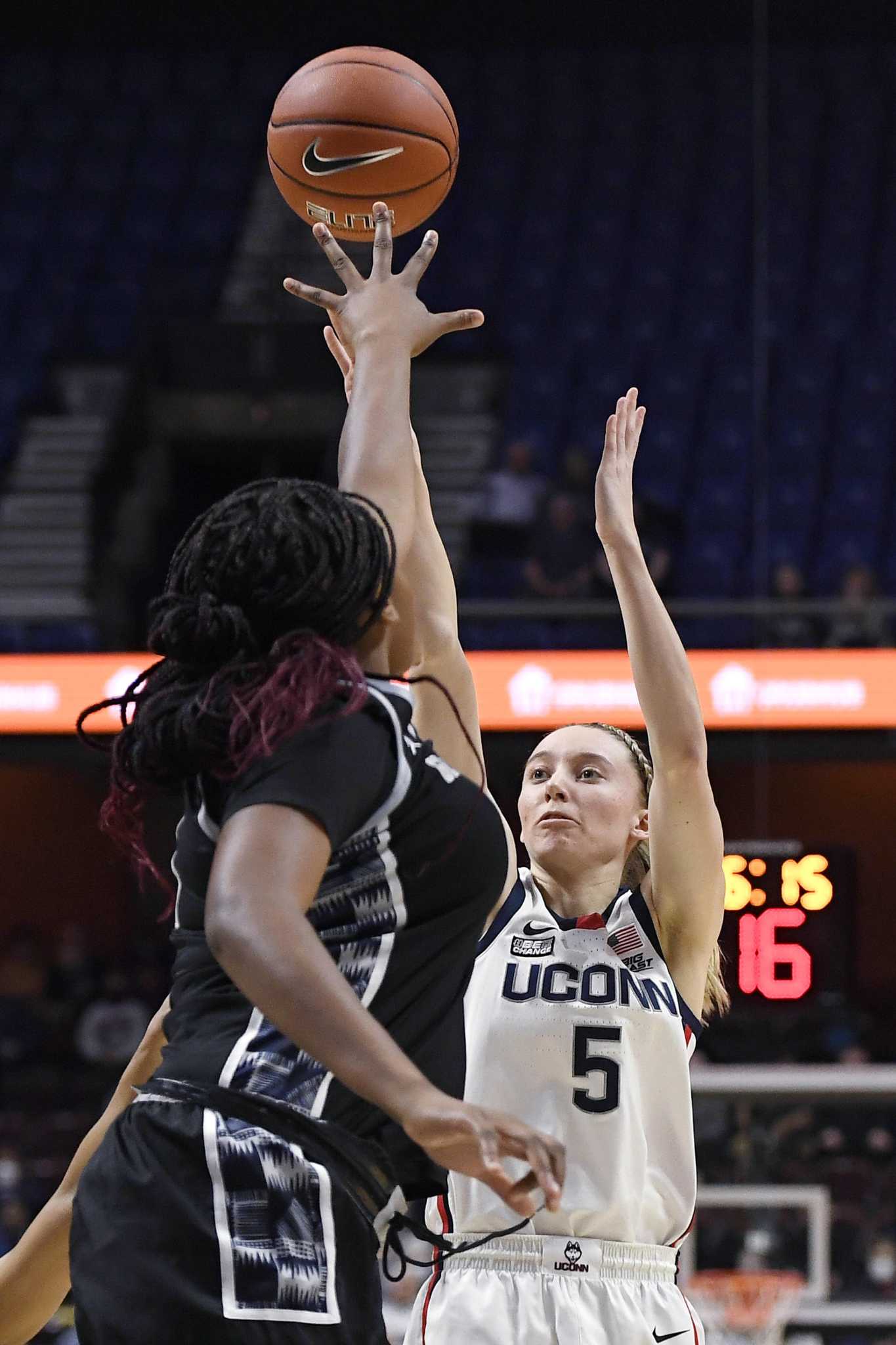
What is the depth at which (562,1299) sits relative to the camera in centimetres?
260

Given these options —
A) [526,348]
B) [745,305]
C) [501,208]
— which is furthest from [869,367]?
[501,208]

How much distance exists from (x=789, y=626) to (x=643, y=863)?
20.1ft

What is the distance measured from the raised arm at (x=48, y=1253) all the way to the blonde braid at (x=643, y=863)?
1.11 meters

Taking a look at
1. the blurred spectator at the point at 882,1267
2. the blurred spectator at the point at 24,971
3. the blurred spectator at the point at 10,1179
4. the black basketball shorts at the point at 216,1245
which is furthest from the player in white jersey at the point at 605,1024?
the blurred spectator at the point at 24,971

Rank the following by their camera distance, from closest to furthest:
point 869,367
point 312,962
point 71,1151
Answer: point 312,962, point 71,1151, point 869,367

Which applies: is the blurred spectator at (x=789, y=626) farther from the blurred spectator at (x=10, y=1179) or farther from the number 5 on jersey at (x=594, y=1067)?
the number 5 on jersey at (x=594, y=1067)

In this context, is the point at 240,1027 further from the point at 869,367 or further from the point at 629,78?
the point at 629,78

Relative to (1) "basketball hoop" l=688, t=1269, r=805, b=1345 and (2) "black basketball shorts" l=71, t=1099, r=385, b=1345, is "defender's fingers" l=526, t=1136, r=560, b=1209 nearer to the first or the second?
(2) "black basketball shorts" l=71, t=1099, r=385, b=1345

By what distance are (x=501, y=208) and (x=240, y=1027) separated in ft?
40.8

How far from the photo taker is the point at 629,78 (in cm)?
1417

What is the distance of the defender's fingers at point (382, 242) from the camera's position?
2.17m

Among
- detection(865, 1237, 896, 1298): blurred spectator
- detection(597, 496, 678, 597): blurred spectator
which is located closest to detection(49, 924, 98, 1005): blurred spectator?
detection(597, 496, 678, 597): blurred spectator

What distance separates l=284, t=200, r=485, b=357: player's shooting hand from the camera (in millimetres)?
2086

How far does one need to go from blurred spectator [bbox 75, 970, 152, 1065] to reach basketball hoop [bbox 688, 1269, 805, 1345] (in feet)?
15.7
